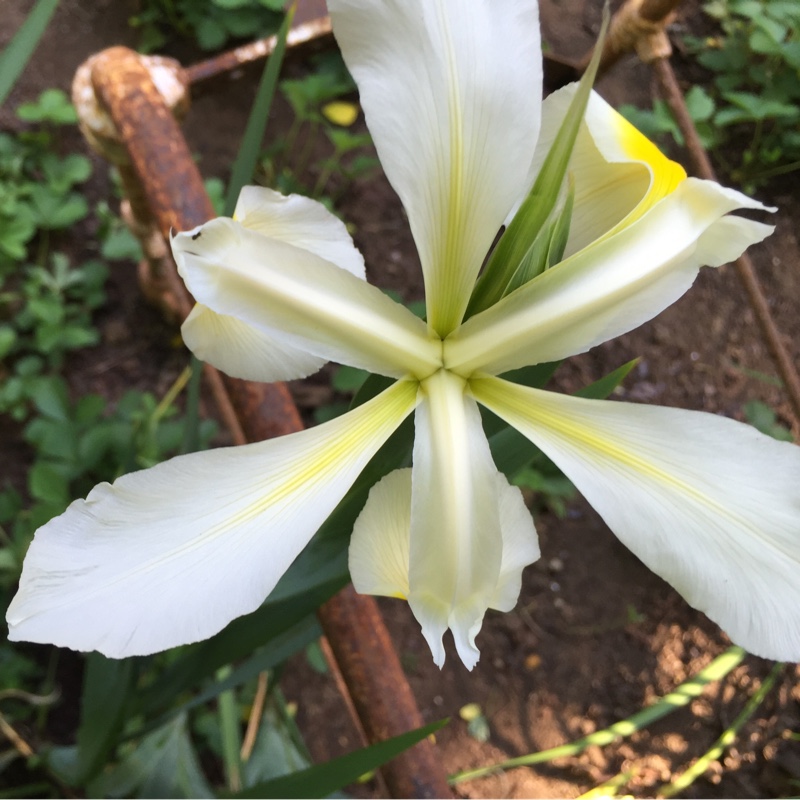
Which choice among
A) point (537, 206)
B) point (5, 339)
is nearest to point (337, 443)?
point (537, 206)

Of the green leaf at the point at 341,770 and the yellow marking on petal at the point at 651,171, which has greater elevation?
the yellow marking on petal at the point at 651,171

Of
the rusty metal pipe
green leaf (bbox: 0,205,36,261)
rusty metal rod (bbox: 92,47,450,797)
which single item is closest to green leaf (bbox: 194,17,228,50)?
green leaf (bbox: 0,205,36,261)

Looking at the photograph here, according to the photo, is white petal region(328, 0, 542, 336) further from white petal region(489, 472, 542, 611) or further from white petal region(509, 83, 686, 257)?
white petal region(489, 472, 542, 611)

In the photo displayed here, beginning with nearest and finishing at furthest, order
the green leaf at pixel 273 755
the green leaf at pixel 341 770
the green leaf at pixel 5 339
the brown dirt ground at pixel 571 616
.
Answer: the green leaf at pixel 341 770 → the green leaf at pixel 273 755 → the green leaf at pixel 5 339 → the brown dirt ground at pixel 571 616

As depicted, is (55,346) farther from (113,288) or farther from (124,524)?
(124,524)

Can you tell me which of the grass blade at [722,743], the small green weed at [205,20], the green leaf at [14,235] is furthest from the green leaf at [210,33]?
the grass blade at [722,743]

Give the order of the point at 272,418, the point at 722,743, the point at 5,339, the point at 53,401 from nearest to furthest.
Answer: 1. the point at 272,418
2. the point at 53,401
3. the point at 5,339
4. the point at 722,743

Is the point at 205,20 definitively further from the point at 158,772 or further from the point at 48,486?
the point at 158,772

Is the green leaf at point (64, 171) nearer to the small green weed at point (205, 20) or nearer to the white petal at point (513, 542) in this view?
the small green weed at point (205, 20)

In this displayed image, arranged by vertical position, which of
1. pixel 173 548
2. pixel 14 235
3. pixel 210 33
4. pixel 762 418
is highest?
pixel 210 33
